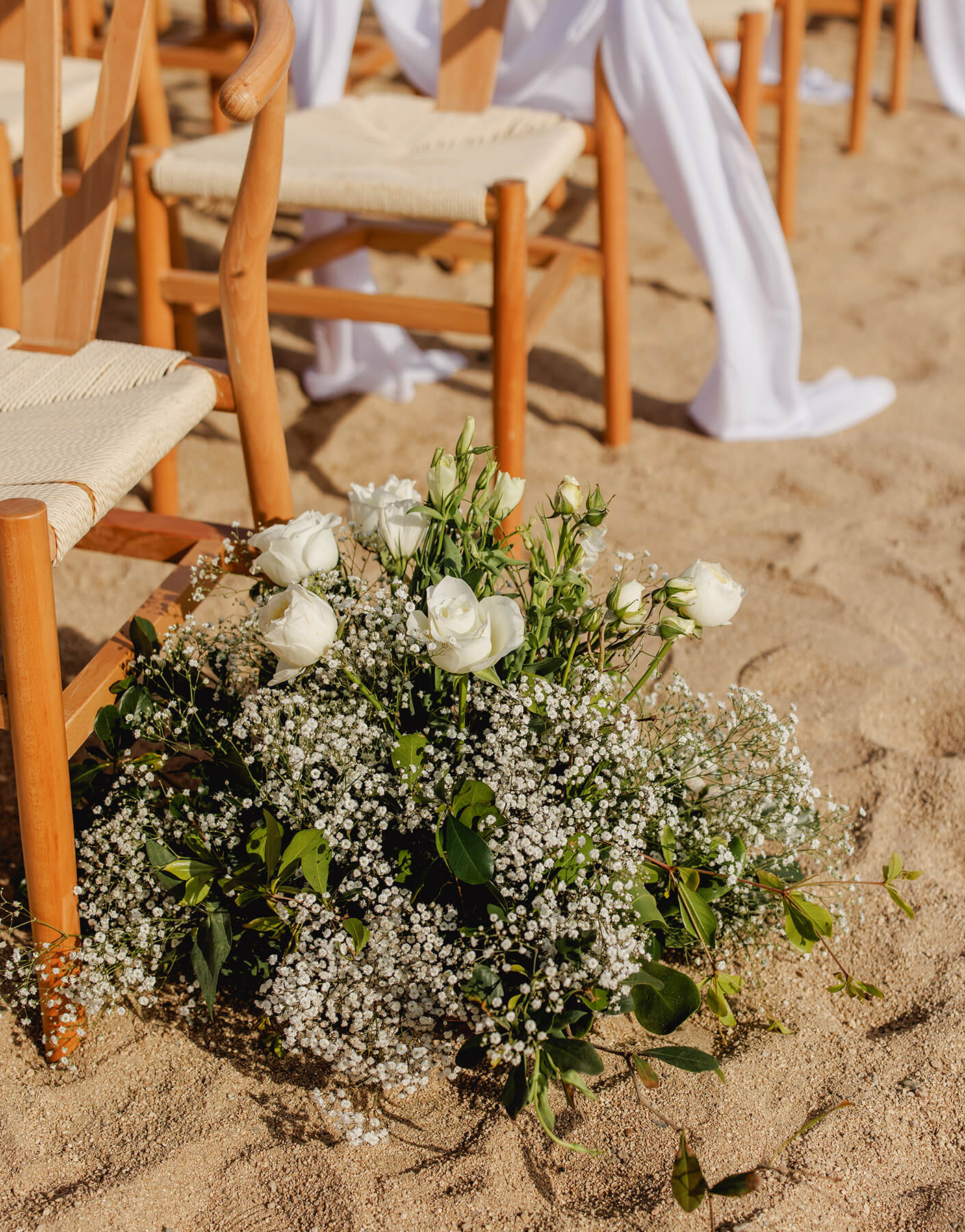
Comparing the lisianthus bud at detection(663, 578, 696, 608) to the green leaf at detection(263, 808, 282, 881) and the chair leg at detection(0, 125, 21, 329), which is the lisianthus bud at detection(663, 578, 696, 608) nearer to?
the green leaf at detection(263, 808, 282, 881)

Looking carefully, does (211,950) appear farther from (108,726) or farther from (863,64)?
(863,64)

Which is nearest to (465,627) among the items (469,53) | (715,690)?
(715,690)

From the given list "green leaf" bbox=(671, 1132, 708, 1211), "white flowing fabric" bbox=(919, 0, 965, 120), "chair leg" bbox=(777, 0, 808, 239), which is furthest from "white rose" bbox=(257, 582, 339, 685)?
"white flowing fabric" bbox=(919, 0, 965, 120)

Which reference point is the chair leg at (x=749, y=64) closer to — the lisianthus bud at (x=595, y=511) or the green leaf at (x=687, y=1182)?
the lisianthus bud at (x=595, y=511)

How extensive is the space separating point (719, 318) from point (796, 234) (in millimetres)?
1019

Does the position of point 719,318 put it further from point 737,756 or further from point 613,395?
point 737,756

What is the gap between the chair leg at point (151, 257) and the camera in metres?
1.64

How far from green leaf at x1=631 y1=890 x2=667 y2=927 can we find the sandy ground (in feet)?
0.51

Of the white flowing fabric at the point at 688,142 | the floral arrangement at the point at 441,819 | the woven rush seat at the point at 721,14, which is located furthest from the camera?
the woven rush seat at the point at 721,14

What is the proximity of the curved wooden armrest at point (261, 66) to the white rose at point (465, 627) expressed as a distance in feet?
1.32

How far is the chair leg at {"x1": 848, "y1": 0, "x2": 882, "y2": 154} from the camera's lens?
10.3 feet

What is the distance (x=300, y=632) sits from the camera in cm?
92

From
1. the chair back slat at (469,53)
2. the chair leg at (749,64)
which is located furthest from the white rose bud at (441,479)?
the chair leg at (749,64)

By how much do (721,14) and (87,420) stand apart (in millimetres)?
1735
